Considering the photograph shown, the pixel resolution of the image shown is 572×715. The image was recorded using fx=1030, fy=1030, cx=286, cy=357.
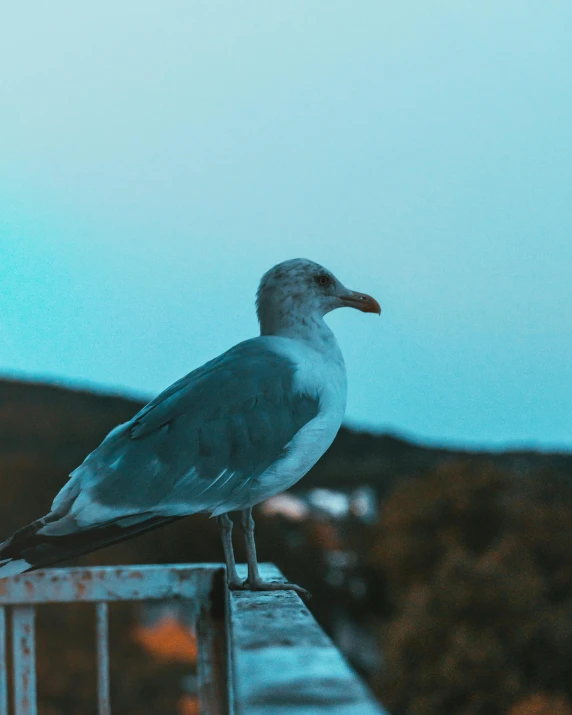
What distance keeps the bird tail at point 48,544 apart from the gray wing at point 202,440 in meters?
0.08

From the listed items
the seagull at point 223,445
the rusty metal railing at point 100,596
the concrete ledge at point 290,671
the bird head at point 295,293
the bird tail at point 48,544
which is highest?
the bird head at point 295,293

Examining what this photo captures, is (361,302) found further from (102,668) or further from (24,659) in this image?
(24,659)

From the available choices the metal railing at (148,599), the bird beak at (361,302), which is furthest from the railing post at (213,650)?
the bird beak at (361,302)

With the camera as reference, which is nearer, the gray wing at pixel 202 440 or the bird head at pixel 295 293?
the gray wing at pixel 202 440

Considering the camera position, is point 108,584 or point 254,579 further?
point 254,579

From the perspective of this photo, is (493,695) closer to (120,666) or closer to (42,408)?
(120,666)

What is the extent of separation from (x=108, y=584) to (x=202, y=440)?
53cm

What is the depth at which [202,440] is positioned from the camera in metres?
3.32

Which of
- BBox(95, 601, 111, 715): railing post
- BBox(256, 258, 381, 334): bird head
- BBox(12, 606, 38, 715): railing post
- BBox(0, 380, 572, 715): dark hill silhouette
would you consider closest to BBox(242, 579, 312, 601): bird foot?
BBox(95, 601, 111, 715): railing post

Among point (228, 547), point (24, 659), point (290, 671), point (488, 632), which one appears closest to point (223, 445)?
point (228, 547)

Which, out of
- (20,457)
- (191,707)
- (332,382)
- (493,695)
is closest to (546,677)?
(493,695)

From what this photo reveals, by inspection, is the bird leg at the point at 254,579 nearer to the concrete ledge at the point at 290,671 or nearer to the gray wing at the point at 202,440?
the gray wing at the point at 202,440

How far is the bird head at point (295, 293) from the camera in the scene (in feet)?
12.2

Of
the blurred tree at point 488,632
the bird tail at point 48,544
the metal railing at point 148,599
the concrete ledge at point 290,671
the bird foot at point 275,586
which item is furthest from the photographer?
the blurred tree at point 488,632
